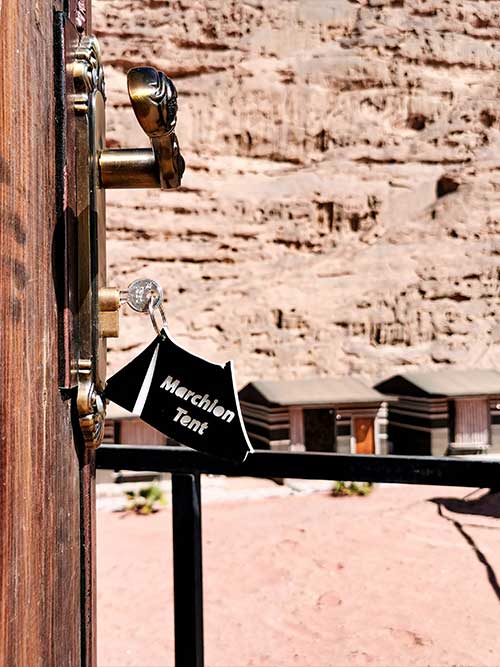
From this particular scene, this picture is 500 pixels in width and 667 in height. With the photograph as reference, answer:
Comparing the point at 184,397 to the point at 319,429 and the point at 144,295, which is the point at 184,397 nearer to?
the point at 144,295

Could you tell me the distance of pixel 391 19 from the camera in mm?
18578

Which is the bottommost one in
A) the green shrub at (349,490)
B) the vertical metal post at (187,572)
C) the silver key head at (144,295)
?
the green shrub at (349,490)

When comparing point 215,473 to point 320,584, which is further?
point 320,584

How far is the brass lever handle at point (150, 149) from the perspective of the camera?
791 millimetres

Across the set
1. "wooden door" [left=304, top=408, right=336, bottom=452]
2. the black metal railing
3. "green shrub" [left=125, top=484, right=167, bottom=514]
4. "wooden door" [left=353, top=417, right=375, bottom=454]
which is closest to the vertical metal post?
the black metal railing

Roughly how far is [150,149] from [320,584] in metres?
5.52

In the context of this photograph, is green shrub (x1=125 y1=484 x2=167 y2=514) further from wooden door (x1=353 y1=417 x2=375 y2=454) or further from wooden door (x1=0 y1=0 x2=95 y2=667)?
wooden door (x1=0 y1=0 x2=95 y2=667)

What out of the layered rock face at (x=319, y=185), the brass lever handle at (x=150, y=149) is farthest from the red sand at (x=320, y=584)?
the layered rock face at (x=319, y=185)

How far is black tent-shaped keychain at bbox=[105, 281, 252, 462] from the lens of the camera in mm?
1045

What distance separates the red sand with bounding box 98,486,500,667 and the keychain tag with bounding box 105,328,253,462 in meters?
0.75

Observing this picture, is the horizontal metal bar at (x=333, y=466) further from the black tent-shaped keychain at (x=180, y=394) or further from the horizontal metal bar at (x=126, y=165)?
the horizontal metal bar at (x=126, y=165)

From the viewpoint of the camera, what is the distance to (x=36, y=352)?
759 millimetres

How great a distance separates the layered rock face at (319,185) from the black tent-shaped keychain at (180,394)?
13.8 metres

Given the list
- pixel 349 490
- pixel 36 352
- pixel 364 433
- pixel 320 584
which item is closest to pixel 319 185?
pixel 364 433
